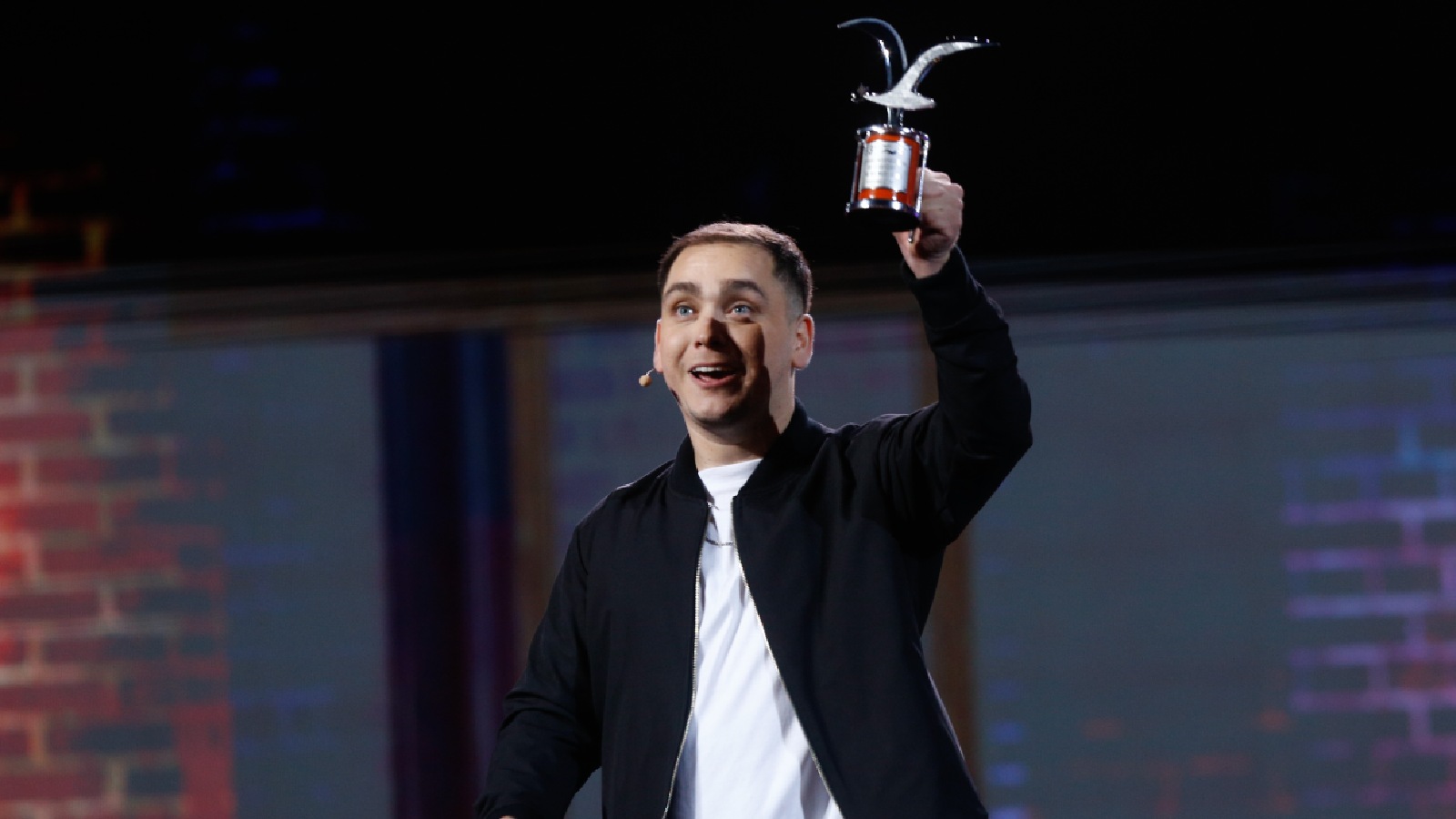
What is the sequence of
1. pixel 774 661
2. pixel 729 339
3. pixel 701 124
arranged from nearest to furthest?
pixel 774 661 → pixel 729 339 → pixel 701 124

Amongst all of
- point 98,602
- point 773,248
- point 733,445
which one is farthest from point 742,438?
point 98,602

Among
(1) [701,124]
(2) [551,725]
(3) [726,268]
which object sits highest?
(1) [701,124]

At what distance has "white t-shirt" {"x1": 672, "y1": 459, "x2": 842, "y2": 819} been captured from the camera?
5.21 feet

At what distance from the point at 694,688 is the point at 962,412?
43 centimetres

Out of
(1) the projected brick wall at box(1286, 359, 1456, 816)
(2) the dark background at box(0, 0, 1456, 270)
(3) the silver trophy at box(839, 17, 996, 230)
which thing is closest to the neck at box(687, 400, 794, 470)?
(3) the silver trophy at box(839, 17, 996, 230)

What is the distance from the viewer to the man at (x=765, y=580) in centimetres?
152

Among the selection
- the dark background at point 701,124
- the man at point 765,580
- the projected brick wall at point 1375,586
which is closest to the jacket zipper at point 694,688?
the man at point 765,580

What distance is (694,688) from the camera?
164 centimetres

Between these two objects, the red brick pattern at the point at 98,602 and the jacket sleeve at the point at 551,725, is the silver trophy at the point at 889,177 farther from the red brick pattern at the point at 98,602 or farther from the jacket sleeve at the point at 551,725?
the red brick pattern at the point at 98,602

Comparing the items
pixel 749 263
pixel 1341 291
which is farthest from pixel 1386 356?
pixel 749 263

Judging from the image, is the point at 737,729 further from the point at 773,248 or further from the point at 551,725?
the point at 773,248

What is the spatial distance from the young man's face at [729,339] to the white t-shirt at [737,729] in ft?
0.49

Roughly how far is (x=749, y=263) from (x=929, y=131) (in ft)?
3.51

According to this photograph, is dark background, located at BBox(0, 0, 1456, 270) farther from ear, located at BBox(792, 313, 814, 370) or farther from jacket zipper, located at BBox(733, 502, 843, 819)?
jacket zipper, located at BBox(733, 502, 843, 819)
